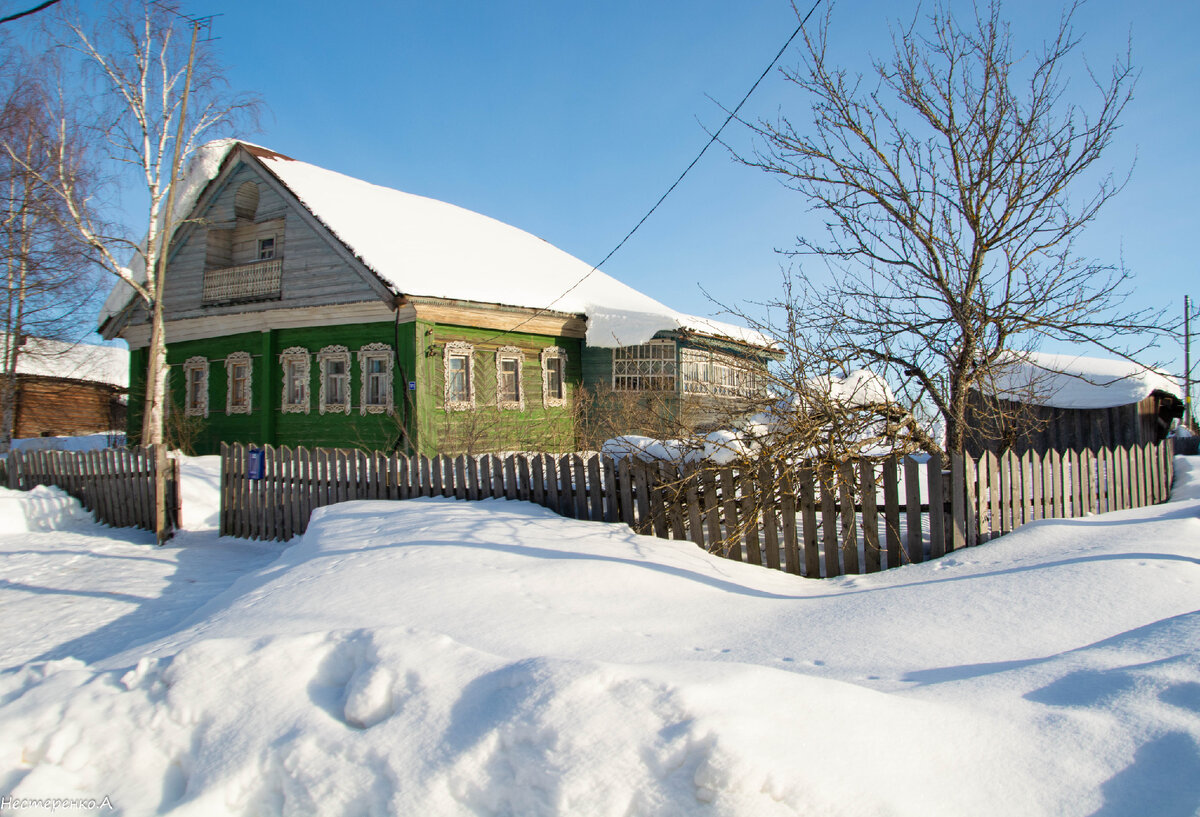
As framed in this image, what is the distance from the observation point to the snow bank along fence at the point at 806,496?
225 inches

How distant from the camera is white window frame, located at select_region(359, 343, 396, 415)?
14523 mm

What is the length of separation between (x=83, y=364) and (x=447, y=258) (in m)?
23.6

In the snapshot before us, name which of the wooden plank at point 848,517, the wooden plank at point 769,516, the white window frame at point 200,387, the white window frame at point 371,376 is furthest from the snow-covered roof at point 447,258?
the wooden plank at point 848,517

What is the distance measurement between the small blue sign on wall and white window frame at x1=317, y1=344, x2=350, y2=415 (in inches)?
240

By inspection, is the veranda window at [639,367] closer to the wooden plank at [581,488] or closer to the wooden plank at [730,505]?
the wooden plank at [581,488]

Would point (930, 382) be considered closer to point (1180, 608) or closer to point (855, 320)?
point (855, 320)

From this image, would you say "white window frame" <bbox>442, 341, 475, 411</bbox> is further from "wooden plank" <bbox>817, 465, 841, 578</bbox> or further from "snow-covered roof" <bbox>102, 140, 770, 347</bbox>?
"wooden plank" <bbox>817, 465, 841, 578</bbox>

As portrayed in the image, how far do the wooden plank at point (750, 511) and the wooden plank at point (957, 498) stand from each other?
5.26 ft

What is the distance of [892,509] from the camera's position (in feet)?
18.7

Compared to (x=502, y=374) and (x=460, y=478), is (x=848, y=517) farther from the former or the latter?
(x=502, y=374)

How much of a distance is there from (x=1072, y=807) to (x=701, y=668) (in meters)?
1.21

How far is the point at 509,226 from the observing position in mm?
23812

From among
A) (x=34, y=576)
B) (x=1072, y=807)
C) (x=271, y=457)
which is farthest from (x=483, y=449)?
(x=1072, y=807)

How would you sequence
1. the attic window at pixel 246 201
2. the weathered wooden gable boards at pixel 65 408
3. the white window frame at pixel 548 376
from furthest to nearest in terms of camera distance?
1. the weathered wooden gable boards at pixel 65 408
2. the white window frame at pixel 548 376
3. the attic window at pixel 246 201
